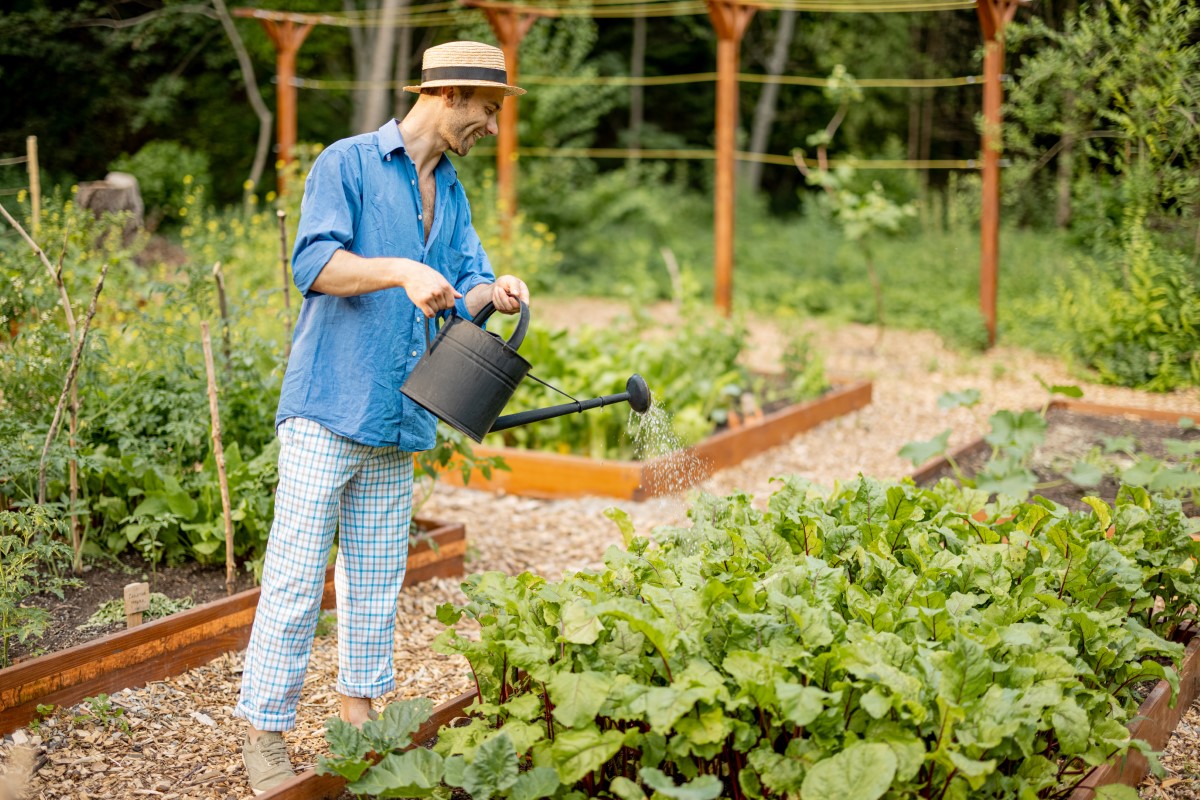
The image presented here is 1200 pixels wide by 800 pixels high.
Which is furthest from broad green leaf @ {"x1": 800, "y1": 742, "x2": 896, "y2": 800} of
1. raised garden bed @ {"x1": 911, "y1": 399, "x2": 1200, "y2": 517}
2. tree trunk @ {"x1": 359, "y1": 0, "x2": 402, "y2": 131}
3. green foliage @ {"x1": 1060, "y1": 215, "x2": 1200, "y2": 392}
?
tree trunk @ {"x1": 359, "y1": 0, "x2": 402, "y2": 131}

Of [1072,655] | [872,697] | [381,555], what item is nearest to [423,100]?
[381,555]

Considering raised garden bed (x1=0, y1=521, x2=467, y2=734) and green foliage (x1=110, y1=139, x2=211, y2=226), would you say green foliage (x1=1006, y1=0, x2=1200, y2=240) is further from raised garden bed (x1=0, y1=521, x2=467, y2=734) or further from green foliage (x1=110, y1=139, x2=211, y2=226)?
green foliage (x1=110, y1=139, x2=211, y2=226)

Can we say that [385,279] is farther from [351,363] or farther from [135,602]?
[135,602]

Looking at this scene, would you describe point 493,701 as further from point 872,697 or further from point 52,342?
point 52,342

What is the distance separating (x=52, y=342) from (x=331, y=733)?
75.7 inches

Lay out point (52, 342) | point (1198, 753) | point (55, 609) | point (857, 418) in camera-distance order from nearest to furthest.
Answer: point (1198, 753)
point (55, 609)
point (52, 342)
point (857, 418)

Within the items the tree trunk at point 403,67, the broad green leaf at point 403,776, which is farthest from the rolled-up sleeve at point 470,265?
the tree trunk at point 403,67

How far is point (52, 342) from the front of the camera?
3461mm

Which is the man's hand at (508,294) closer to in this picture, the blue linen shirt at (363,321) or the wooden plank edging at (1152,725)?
the blue linen shirt at (363,321)

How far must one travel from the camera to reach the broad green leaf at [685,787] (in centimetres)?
185

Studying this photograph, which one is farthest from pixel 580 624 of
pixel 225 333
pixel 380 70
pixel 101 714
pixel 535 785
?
pixel 380 70

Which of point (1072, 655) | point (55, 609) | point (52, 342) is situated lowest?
point (55, 609)

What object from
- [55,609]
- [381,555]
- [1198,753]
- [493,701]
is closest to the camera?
[493,701]

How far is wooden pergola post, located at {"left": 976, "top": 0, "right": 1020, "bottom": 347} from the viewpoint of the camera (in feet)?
24.0
